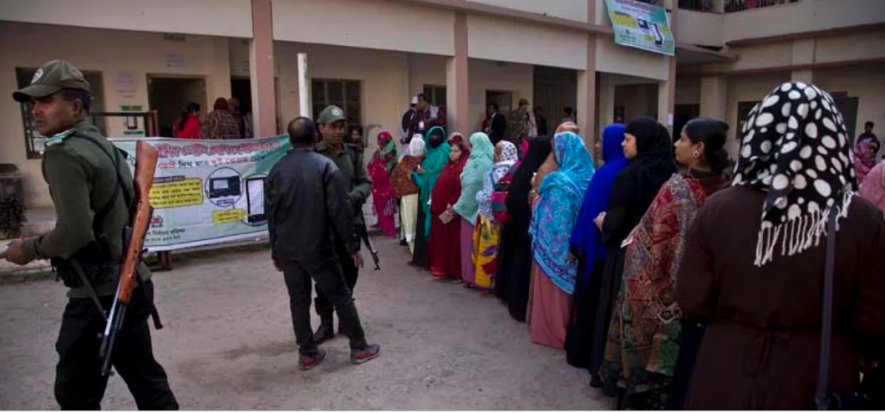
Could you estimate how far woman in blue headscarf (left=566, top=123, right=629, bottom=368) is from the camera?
11.9 feet

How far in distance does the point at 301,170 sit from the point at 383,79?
Result: 880 cm

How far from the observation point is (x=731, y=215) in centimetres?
176

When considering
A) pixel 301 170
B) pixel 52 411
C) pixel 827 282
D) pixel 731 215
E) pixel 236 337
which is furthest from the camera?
pixel 236 337

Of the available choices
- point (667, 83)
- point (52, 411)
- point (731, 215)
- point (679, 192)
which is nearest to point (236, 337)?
point (52, 411)

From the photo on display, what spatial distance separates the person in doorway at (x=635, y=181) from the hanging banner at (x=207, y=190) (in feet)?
14.7

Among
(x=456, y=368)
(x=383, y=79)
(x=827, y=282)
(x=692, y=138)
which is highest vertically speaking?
(x=383, y=79)

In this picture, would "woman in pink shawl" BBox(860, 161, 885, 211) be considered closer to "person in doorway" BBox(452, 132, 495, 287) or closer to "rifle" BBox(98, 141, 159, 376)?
"person in doorway" BBox(452, 132, 495, 287)

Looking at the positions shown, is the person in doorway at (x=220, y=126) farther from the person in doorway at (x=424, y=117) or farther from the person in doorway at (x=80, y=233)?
the person in doorway at (x=80, y=233)

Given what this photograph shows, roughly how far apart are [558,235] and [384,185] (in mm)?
4655

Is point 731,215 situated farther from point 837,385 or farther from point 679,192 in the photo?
point 679,192

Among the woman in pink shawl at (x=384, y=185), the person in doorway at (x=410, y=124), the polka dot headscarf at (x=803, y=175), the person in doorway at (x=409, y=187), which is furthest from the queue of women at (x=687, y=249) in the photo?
the person in doorway at (x=410, y=124)

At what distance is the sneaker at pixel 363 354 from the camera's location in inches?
158

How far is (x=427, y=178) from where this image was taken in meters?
6.68

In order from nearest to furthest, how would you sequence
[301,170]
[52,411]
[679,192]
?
1. [679,192]
2. [52,411]
3. [301,170]
